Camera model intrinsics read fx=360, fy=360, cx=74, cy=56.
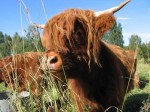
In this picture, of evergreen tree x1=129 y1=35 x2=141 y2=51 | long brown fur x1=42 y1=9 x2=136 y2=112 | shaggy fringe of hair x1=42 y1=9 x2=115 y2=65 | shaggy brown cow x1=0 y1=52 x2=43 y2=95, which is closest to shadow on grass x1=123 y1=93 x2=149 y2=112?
long brown fur x1=42 y1=9 x2=136 y2=112

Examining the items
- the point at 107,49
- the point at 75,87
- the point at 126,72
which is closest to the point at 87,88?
the point at 75,87

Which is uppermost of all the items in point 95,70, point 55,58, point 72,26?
point 72,26

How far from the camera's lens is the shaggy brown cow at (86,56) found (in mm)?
4324

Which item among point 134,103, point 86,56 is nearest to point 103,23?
point 86,56

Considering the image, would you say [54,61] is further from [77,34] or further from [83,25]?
[83,25]

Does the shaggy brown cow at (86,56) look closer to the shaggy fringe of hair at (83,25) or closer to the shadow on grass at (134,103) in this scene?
the shaggy fringe of hair at (83,25)

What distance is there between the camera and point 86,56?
4.66m

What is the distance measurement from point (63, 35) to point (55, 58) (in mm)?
422

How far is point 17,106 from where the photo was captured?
3178 millimetres

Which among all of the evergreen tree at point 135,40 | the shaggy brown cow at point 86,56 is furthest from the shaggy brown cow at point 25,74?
the evergreen tree at point 135,40

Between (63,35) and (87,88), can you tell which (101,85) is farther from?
(63,35)

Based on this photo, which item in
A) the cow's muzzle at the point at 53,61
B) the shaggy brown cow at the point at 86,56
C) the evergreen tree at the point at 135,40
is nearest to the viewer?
the evergreen tree at the point at 135,40

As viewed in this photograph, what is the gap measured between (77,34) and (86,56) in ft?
1.02

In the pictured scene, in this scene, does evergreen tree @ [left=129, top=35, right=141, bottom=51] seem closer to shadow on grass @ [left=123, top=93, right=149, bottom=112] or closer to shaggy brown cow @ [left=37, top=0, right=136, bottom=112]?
shaggy brown cow @ [left=37, top=0, right=136, bottom=112]
